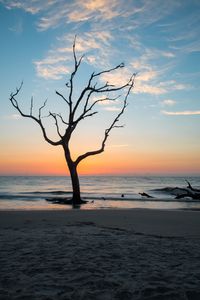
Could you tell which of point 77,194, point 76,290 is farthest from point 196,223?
point 77,194

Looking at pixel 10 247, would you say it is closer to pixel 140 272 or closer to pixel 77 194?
pixel 140 272

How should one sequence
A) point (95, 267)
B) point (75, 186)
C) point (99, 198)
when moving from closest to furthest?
point (95, 267) < point (75, 186) < point (99, 198)

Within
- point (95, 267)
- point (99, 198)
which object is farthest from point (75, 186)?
point (95, 267)

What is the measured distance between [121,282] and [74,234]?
244 cm

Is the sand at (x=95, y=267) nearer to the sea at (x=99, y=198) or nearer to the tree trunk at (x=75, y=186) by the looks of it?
the sea at (x=99, y=198)

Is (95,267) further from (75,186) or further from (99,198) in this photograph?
(99,198)

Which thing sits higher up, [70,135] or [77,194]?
[70,135]

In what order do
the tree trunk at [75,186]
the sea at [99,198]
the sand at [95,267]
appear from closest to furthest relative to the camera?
1. the sand at [95,267]
2. the sea at [99,198]
3. the tree trunk at [75,186]

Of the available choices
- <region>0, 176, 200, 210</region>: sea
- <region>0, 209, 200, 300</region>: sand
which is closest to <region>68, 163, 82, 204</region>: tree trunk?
<region>0, 176, 200, 210</region>: sea

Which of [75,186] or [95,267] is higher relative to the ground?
[75,186]

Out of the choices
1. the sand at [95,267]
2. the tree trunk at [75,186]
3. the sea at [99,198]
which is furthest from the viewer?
the tree trunk at [75,186]

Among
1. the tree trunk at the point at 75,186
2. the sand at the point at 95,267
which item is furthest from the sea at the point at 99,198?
the sand at the point at 95,267

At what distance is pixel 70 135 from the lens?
1454cm

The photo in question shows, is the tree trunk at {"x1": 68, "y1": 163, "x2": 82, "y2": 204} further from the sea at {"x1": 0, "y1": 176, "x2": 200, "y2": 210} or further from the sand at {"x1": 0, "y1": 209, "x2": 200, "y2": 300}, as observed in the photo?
the sand at {"x1": 0, "y1": 209, "x2": 200, "y2": 300}
